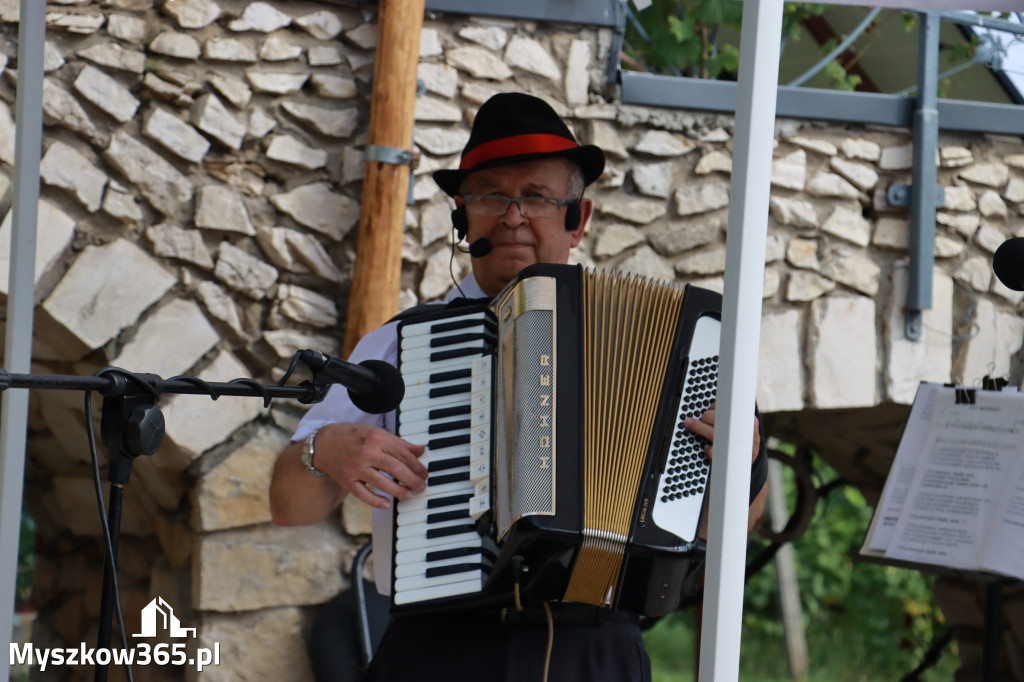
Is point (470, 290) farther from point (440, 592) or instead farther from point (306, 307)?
point (306, 307)

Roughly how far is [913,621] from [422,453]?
267 inches

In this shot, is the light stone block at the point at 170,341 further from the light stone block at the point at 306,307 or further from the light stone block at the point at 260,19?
the light stone block at the point at 260,19

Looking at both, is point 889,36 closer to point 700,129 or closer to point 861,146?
point 861,146

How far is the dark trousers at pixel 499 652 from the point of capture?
169cm

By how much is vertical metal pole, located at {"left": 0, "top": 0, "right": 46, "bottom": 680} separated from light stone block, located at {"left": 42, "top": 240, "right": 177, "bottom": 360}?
3.09 ft

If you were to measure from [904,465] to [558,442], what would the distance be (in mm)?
1404

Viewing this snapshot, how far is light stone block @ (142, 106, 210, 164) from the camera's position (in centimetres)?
271

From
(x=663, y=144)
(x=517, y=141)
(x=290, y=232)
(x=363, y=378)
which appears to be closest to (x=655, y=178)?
(x=663, y=144)

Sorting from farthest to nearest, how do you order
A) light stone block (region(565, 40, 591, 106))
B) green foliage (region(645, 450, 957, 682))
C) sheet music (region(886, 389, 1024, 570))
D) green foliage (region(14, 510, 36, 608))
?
1. green foliage (region(645, 450, 957, 682))
2. green foliage (region(14, 510, 36, 608))
3. light stone block (region(565, 40, 591, 106))
4. sheet music (region(886, 389, 1024, 570))

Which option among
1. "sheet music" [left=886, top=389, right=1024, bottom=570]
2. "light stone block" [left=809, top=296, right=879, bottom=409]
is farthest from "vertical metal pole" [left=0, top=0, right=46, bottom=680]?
"light stone block" [left=809, top=296, right=879, bottom=409]

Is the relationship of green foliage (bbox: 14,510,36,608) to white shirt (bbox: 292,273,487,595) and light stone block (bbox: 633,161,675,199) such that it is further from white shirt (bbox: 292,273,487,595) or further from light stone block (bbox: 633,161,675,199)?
white shirt (bbox: 292,273,487,595)

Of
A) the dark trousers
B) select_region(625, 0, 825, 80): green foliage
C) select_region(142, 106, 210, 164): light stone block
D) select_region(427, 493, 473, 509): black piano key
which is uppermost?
select_region(625, 0, 825, 80): green foliage

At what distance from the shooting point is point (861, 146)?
3.28 m

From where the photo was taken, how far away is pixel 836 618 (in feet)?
26.7
